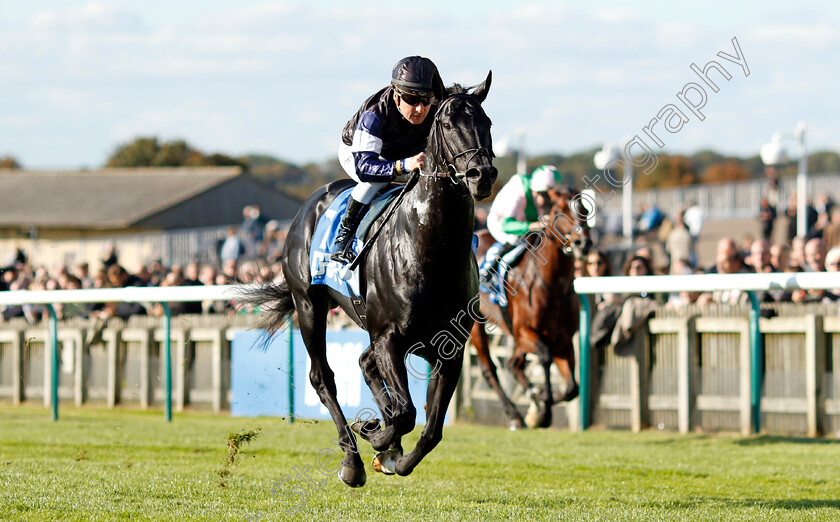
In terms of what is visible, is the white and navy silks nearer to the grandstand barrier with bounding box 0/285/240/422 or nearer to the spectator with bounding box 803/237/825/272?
the grandstand barrier with bounding box 0/285/240/422

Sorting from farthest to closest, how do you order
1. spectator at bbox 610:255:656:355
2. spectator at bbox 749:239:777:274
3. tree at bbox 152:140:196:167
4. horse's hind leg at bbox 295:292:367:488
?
tree at bbox 152:140:196:167 < spectator at bbox 749:239:777:274 < spectator at bbox 610:255:656:355 < horse's hind leg at bbox 295:292:367:488

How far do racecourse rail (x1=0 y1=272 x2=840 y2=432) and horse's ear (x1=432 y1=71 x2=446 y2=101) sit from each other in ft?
9.79

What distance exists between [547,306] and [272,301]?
242cm

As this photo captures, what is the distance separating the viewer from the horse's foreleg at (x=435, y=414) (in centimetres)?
493

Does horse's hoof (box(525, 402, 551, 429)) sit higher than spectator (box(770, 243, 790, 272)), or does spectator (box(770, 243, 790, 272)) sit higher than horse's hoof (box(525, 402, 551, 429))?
spectator (box(770, 243, 790, 272))

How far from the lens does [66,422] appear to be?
9.92 metres

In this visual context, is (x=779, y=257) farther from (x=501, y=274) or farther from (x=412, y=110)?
(x=412, y=110)

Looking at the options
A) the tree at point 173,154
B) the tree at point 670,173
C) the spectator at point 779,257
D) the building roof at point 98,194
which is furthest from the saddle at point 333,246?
the tree at point 670,173

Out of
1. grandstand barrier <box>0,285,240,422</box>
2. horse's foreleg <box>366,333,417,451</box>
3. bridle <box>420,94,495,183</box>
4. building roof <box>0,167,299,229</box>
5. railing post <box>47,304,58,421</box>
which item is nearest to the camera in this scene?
bridle <box>420,94,495,183</box>

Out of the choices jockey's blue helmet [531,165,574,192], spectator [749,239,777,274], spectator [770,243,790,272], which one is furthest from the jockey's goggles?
spectator [770,243,790,272]

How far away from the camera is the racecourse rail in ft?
24.4

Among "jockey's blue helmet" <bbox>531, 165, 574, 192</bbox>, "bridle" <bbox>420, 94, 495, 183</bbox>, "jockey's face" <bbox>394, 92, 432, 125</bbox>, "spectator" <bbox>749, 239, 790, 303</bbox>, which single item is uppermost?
"jockey's face" <bbox>394, 92, 432, 125</bbox>

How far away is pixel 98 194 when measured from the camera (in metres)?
44.5

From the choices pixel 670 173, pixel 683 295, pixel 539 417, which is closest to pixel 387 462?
pixel 539 417
